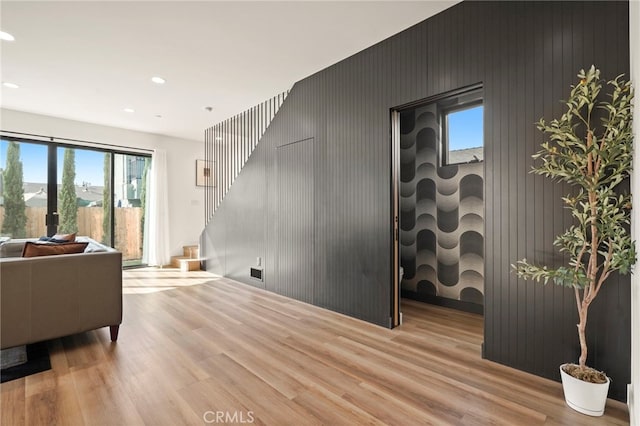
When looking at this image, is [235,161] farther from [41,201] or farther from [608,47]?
[608,47]

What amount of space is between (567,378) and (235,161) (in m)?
4.93

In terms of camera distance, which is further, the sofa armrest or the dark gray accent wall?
the sofa armrest

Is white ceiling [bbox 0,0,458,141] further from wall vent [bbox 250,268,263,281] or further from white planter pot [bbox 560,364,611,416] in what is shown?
white planter pot [bbox 560,364,611,416]

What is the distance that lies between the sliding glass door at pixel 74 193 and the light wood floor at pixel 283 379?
11.6ft

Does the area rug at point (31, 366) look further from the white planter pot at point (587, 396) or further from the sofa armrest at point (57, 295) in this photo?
the white planter pot at point (587, 396)

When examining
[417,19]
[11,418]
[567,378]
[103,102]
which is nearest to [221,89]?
[103,102]

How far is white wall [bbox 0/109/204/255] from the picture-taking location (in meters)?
5.61

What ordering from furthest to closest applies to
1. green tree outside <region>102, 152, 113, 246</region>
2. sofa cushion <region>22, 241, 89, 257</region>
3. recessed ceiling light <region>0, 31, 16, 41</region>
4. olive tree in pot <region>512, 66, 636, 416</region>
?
green tree outside <region>102, 152, 113, 246</region> → recessed ceiling light <region>0, 31, 16, 41</region> → sofa cushion <region>22, 241, 89, 257</region> → olive tree in pot <region>512, 66, 636, 416</region>

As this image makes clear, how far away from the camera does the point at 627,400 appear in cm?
179

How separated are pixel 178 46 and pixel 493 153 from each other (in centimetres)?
312

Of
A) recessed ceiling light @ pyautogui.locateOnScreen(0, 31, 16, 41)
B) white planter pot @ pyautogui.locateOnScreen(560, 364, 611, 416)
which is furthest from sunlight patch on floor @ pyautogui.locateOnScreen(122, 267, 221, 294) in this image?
white planter pot @ pyautogui.locateOnScreen(560, 364, 611, 416)

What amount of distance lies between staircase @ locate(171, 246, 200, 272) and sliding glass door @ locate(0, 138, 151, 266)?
0.82 m

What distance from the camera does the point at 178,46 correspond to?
10.2 feet

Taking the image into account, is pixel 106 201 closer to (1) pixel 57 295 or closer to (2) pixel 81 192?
(2) pixel 81 192
